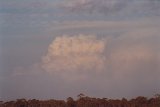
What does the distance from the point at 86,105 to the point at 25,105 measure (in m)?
9.68

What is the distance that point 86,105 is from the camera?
62156 millimetres

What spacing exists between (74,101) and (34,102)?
632 cm

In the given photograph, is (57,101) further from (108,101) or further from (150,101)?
(150,101)

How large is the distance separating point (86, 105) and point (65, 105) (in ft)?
11.0

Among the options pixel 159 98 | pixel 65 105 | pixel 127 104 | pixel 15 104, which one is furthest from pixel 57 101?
pixel 159 98

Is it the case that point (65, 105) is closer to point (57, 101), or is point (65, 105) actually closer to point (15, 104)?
point (57, 101)

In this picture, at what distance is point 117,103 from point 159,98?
6159mm

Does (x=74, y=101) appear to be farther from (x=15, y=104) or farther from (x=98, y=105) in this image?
(x=15, y=104)

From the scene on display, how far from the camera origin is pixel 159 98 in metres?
62.5

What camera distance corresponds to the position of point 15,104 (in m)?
63.9

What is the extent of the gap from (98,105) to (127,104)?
4.21 metres

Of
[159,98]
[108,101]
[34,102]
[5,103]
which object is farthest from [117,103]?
[5,103]

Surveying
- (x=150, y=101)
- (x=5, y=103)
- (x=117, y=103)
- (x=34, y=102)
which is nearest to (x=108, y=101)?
(x=117, y=103)

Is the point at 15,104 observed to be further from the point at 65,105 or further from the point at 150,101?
the point at 150,101
